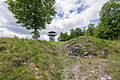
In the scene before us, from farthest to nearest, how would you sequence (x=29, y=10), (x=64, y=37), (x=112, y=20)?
(x=64, y=37) < (x=112, y=20) < (x=29, y=10)

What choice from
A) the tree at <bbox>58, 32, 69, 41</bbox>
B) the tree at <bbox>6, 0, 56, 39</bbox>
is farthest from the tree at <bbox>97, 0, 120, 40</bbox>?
the tree at <bbox>58, 32, 69, 41</bbox>

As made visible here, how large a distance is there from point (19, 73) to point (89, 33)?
40151 millimetres

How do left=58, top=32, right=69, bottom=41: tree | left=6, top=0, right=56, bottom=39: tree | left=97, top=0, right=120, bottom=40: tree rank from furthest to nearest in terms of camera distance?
left=58, top=32, right=69, bottom=41: tree → left=97, top=0, right=120, bottom=40: tree → left=6, top=0, right=56, bottom=39: tree

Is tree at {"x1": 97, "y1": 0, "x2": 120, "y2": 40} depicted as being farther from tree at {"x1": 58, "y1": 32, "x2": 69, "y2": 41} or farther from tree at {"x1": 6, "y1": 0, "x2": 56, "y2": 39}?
tree at {"x1": 58, "y1": 32, "x2": 69, "y2": 41}

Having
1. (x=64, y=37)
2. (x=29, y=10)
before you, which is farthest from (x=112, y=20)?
(x=64, y=37)

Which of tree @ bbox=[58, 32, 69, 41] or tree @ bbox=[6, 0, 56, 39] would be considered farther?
tree @ bbox=[58, 32, 69, 41]

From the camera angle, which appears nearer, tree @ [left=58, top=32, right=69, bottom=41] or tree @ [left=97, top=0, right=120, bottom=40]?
tree @ [left=97, top=0, right=120, bottom=40]

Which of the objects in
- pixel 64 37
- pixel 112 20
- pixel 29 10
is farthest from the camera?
pixel 64 37

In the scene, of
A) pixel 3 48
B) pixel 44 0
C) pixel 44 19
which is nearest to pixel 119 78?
pixel 3 48

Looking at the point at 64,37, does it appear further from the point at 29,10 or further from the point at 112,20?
the point at 29,10

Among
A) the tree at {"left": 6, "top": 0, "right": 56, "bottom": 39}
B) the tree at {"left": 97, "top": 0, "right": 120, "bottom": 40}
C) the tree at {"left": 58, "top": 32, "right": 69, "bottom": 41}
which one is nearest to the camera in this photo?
the tree at {"left": 6, "top": 0, "right": 56, "bottom": 39}

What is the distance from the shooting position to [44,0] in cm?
945

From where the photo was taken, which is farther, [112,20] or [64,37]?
[64,37]

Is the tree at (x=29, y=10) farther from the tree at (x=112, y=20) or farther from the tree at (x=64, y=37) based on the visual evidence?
the tree at (x=64, y=37)
